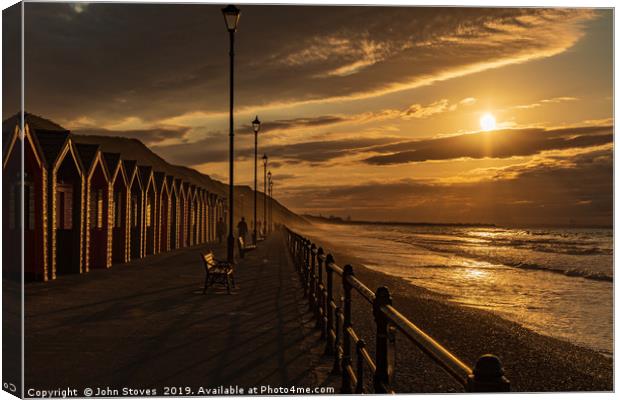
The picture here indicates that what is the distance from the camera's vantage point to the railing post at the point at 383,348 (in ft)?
16.3

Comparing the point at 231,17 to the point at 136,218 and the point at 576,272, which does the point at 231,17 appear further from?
the point at 576,272

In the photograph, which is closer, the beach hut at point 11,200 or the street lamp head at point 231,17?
the beach hut at point 11,200

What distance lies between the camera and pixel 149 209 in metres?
29.5

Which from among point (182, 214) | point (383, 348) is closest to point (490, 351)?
point (383, 348)

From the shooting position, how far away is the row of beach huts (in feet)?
25.8

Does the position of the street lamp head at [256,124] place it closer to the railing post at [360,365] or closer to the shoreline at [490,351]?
the shoreline at [490,351]

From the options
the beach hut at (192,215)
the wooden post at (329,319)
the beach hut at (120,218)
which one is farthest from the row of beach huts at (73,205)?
the beach hut at (192,215)

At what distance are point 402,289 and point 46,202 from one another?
10.2 m

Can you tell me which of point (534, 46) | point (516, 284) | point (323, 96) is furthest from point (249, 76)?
point (516, 284)

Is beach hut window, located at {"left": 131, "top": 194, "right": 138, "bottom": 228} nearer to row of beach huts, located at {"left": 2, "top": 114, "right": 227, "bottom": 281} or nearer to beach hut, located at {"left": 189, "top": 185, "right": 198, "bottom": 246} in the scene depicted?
row of beach huts, located at {"left": 2, "top": 114, "right": 227, "bottom": 281}

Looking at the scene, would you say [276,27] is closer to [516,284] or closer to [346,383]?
[346,383]

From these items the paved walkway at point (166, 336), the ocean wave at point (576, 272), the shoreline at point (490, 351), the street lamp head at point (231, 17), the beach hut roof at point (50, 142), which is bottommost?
the ocean wave at point (576, 272)

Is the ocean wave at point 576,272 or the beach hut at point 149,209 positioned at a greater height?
the beach hut at point 149,209

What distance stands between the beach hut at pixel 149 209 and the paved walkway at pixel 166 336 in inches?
475
